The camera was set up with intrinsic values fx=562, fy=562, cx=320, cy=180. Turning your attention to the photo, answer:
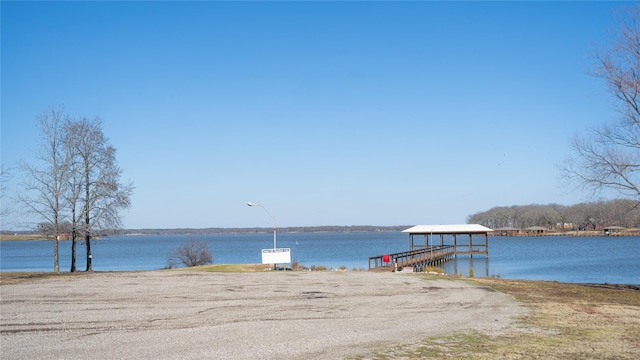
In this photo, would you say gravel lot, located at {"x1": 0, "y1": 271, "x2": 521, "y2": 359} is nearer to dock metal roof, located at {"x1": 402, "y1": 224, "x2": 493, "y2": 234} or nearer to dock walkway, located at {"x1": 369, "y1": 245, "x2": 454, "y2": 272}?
dock walkway, located at {"x1": 369, "y1": 245, "x2": 454, "y2": 272}

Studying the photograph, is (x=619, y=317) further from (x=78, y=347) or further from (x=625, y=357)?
(x=78, y=347)

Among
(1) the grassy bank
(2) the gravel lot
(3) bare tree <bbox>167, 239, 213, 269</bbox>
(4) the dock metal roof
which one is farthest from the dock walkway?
(1) the grassy bank

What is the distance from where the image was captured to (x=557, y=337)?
41.3ft

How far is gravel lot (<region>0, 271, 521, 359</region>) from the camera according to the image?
11234 millimetres

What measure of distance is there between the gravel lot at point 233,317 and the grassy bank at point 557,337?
727 millimetres

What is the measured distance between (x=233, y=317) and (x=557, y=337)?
8.10 m

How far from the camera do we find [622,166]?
2289 cm

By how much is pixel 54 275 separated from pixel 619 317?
26.7 metres

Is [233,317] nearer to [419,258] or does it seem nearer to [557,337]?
[557,337]

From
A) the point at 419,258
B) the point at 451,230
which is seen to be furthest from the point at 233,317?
the point at 451,230

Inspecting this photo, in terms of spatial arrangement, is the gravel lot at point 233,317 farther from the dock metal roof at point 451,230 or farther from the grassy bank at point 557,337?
the dock metal roof at point 451,230

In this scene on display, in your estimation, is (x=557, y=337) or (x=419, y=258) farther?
(x=419, y=258)

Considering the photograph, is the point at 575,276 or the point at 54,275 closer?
the point at 54,275

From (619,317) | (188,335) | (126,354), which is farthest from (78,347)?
(619,317)
